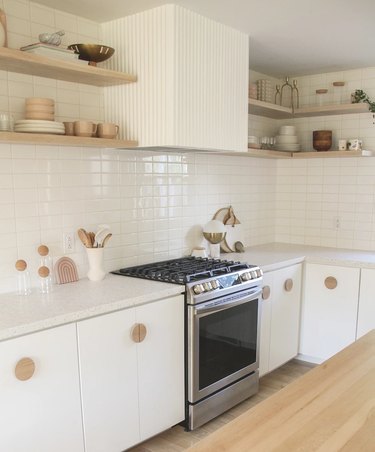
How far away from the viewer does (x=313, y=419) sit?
1.18 metres

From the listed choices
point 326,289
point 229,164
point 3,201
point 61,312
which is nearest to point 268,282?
point 326,289

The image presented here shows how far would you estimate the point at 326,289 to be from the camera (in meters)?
3.49

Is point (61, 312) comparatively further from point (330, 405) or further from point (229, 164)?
point (229, 164)

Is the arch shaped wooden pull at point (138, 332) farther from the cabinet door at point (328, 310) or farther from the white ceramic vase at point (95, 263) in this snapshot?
the cabinet door at point (328, 310)

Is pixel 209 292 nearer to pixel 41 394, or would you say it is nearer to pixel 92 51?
pixel 41 394

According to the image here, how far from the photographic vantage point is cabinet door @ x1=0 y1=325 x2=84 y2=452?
6.07ft

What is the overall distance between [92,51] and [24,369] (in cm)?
166

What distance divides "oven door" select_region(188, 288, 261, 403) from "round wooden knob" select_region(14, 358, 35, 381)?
0.93 meters

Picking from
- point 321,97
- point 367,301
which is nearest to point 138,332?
point 367,301

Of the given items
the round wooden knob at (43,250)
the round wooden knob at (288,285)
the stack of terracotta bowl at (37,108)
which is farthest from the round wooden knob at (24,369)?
the round wooden knob at (288,285)

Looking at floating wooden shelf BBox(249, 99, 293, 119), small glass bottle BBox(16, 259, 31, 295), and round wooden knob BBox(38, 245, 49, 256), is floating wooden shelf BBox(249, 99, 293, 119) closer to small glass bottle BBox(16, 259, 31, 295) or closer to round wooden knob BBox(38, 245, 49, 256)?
round wooden knob BBox(38, 245, 49, 256)

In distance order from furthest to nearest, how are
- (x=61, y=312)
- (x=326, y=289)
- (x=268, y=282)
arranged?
1. (x=326, y=289)
2. (x=268, y=282)
3. (x=61, y=312)

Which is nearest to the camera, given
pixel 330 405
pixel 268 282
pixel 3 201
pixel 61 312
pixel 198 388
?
pixel 330 405

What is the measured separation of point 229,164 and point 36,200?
179cm
